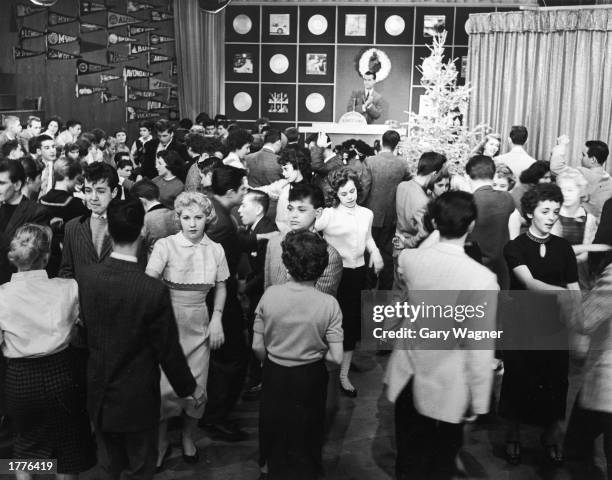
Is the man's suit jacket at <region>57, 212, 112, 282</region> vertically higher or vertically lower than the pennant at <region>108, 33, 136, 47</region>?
lower

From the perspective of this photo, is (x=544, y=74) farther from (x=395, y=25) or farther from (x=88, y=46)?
(x=88, y=46)

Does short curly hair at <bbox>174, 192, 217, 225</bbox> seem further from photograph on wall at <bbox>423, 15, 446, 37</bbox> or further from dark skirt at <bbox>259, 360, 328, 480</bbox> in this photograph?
photograph on wall at <bbox>423, 15, 446, 37</bbox>

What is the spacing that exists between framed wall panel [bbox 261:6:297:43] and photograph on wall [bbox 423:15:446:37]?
249 cm

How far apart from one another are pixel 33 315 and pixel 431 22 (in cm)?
1200

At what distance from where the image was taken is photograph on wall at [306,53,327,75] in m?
14.1

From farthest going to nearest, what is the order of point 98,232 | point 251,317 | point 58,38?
point 58,38 < point 251,317 < point 98,232

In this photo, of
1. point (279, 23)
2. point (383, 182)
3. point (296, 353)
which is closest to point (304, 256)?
point (296, 353)

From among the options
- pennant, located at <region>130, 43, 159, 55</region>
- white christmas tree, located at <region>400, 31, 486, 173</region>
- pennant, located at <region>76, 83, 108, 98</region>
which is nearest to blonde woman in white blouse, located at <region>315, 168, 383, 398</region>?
white christmas tree, located at <region>400, 31, 486, 173</region>

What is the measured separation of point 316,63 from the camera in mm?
14078

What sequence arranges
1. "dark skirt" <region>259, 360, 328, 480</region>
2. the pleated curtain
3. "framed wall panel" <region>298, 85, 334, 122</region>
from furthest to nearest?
"framed wall panel" <region>298, 85, 334, 122</region>, the pleated curtain, "dark skirt" <region>259, 360, 328, 480</region>

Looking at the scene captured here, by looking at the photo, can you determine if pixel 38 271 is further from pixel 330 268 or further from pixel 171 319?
pixel 330 268

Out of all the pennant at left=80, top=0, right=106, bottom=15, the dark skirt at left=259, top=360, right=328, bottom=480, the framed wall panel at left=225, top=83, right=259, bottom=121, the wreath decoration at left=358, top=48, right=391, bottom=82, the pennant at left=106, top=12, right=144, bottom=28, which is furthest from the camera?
the framed wall panel at left=225, top=83, right=259, bottom=121

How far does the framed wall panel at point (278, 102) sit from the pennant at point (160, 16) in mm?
2189

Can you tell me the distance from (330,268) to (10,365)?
64.5 inches
